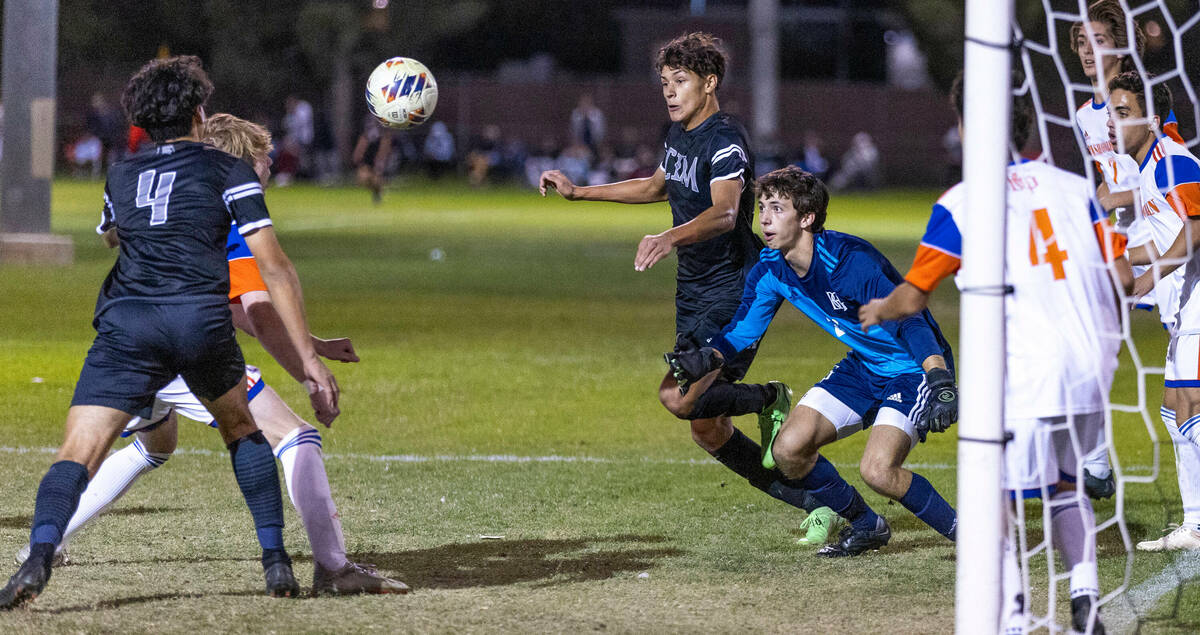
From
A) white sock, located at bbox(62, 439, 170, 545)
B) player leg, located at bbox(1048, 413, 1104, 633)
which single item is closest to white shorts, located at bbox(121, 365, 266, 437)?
white sock, located at bbox(62, 439, 170, 545)

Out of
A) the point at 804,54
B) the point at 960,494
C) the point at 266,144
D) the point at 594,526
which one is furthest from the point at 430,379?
the point at 804,54

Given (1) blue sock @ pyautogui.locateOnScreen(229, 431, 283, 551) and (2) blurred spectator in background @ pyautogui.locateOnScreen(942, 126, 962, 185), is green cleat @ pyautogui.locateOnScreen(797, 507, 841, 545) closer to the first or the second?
(1) blue sock @ pyautogui.locateOnScreen(229, 431, 283, 551)

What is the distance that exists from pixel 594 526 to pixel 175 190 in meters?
2.65

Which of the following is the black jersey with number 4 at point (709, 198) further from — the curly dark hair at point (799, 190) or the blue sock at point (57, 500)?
the blue sock at point (57, 500)

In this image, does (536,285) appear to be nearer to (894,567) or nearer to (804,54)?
(894,567)

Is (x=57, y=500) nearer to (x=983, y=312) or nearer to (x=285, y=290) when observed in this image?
(x=285, y=290)

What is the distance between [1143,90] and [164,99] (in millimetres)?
4068

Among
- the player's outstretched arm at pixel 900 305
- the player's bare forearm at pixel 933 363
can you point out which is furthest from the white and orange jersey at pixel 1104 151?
the player's outstretched arm at pixel 900 305

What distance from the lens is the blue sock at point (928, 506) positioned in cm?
613

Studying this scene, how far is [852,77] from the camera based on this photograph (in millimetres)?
63594

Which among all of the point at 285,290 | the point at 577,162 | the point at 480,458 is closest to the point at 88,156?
the point at 577,162

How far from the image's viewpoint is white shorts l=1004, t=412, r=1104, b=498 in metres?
4.65

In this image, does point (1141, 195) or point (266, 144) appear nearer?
point (266, 144)

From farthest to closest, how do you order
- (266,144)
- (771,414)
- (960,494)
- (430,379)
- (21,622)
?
1. (430,379)
2. (771,414)
3. (266,144)
4. (21,622)
5. (960,494)
